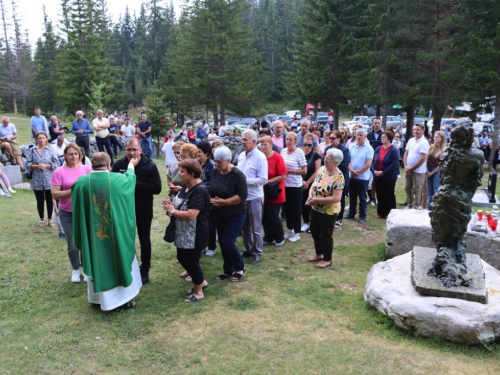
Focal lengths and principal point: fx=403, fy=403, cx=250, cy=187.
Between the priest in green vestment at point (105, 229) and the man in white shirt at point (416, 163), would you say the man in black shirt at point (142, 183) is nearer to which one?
the priest in green vestment at point (105, 229)

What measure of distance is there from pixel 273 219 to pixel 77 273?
2.95m

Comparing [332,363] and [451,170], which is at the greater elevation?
[451,170]

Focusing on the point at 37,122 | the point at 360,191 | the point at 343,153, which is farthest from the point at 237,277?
the point at 37,122

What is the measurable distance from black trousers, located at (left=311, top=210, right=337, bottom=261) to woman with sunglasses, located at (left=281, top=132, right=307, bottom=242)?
3.54ft

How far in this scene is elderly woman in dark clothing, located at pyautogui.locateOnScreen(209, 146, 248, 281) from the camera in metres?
4.98

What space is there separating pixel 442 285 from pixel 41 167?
257 inches

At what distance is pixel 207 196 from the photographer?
4441mm

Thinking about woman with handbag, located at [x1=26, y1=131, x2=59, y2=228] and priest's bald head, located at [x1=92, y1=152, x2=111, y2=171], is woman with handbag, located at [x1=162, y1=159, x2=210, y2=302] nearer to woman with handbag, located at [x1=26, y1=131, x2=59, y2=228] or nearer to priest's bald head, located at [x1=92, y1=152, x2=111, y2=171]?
priest's bald head, located at [x1=92, y1=152, x2=111, y2=171]

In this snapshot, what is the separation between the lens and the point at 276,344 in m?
3.75

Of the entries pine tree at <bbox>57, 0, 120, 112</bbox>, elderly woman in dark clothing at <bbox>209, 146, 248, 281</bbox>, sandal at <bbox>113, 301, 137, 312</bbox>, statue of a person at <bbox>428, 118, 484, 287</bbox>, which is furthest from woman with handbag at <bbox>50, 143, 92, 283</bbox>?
pine tree at <bbox>57, 0, 120, 112</bbox>

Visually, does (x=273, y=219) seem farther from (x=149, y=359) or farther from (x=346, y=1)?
(x=346, y=1)

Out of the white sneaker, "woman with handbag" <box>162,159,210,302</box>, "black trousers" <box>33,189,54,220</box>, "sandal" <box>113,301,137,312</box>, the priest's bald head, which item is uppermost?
the priest's bald head

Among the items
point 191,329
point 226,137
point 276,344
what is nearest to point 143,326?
point 191,329

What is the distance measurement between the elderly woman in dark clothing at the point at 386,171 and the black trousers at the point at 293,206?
233 centimetres
